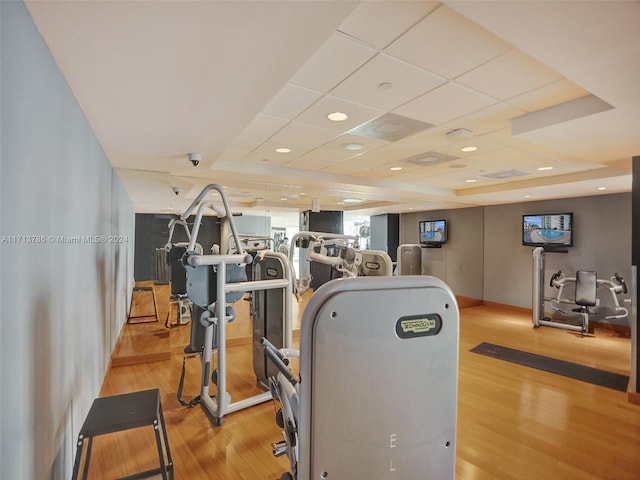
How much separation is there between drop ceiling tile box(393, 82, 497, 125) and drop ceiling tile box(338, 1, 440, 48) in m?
0.75

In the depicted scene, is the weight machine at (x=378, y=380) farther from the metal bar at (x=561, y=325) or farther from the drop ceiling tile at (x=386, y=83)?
the metal bar at (x=561, y=325)

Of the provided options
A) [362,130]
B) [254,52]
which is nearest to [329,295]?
[254,52]

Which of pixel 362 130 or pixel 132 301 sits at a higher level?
pixel 362 130

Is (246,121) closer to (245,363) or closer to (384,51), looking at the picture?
(384,51)

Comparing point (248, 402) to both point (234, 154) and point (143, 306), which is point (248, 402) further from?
point (234, 154)

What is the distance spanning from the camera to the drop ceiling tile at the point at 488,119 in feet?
8.77

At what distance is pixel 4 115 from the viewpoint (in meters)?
1.05

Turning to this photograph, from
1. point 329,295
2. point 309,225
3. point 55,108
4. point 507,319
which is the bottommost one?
point 507,319

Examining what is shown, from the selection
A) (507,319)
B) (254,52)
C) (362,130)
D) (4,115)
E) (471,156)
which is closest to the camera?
(4,115)

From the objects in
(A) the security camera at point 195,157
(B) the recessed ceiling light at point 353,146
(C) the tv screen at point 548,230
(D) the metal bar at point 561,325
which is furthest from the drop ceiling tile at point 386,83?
(C) the tv screen at point 548,230

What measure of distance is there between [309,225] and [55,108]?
13.6 feet

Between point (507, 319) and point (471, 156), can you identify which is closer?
point (471, 156)

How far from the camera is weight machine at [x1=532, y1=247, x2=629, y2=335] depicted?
5.59 meters

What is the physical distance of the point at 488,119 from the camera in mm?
2891
